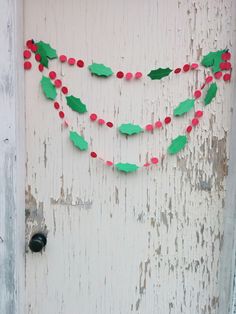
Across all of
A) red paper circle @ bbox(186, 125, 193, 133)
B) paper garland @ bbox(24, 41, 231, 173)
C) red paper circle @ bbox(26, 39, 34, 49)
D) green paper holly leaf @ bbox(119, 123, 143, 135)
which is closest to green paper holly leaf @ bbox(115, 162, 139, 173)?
paper garland @ bbox(24, 41, 231, 173)

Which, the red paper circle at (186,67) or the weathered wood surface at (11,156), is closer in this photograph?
the weathered wood surface at (11,156)

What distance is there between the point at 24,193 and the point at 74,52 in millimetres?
566

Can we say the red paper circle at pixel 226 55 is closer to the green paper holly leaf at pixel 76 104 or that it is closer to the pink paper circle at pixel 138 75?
the pink paper circle at pixel 138 75

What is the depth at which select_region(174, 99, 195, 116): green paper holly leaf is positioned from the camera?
1517mm

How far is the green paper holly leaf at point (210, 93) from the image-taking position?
1500mm

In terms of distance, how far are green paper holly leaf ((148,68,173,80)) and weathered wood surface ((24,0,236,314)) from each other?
29mm

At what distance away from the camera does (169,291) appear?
163 cm

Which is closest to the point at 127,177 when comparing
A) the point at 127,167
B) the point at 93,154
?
the point at 127,167

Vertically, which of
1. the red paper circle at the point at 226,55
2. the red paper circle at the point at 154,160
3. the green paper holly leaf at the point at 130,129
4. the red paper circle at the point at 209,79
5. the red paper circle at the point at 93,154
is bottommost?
the red paper circle at the point at 154,160

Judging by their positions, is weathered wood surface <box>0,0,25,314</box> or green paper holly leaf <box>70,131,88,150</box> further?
green paper holly leaf <box>70,131,88,150</box>

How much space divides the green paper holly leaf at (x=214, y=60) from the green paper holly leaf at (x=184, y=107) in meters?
0.14

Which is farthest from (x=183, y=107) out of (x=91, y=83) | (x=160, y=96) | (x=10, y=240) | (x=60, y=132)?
(x=10, y=240)

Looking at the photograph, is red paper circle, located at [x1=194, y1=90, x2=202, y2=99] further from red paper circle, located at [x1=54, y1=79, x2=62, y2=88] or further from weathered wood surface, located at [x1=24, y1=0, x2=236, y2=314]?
red paper circle, located at [x1=54, y1=79, x2=62, y2=88]

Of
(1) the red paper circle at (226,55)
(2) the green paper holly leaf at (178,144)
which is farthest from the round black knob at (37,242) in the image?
(1) the red paper circle at (226,55)
